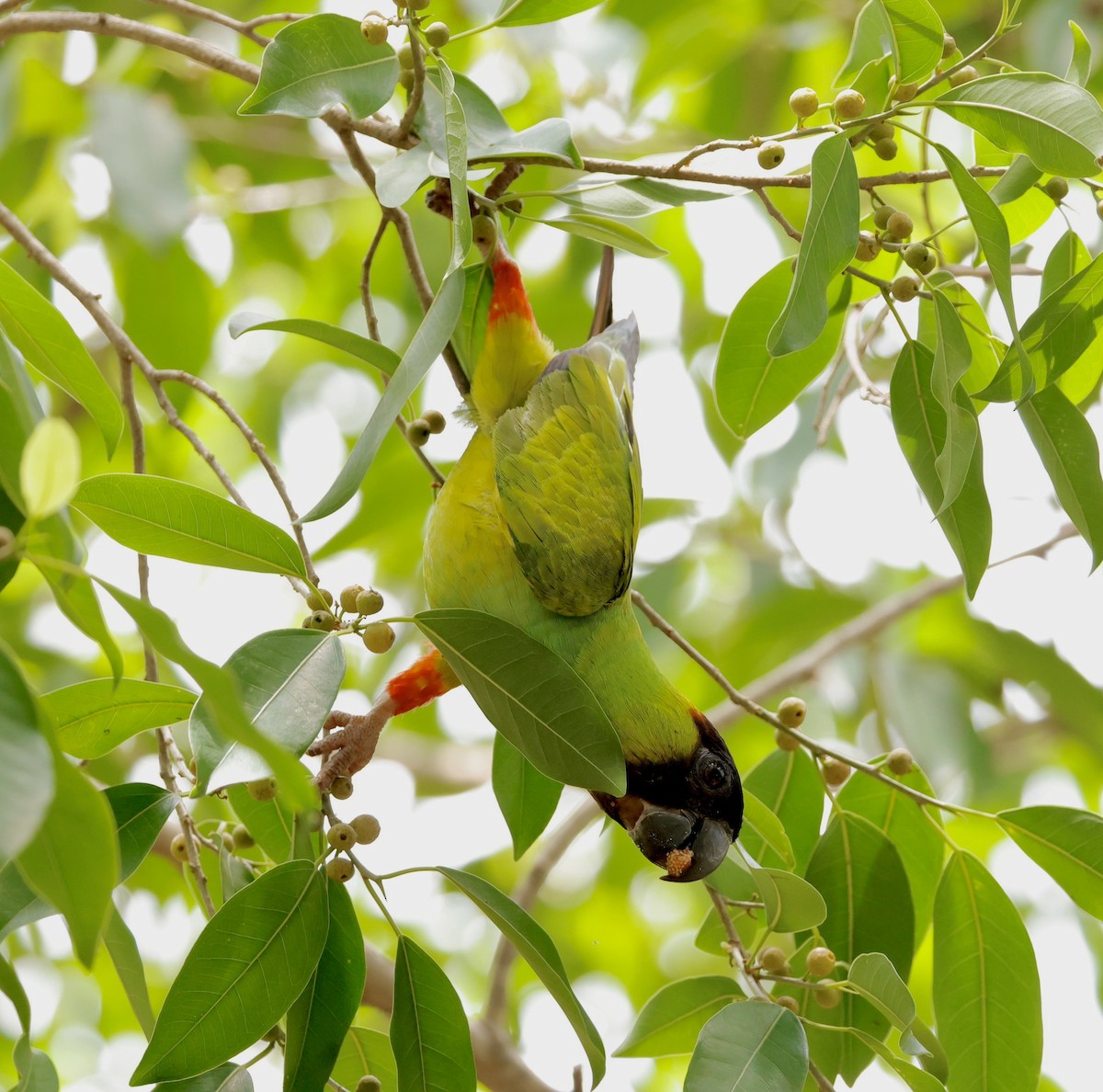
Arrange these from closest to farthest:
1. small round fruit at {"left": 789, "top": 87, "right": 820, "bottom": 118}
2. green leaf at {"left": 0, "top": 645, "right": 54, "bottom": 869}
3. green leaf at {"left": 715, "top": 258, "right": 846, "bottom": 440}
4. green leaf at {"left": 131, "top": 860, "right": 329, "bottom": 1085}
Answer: green leaf at {"left": 0, "top": 645, "right": 54, "bottom": 869} → green leaf at {"left": 131, "top": 860, "right": 329, "bottom": 1085} → small round fruit at {"left": 789, "top": 87, "right": 820, "bottom": 118} → green leaf at {"left": 715, "top": 258, "right": 846, "bottom": 440}

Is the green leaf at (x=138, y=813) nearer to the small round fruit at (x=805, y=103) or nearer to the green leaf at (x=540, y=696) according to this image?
the green leaf at (x=540, y=696)

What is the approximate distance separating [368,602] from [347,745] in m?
0.40

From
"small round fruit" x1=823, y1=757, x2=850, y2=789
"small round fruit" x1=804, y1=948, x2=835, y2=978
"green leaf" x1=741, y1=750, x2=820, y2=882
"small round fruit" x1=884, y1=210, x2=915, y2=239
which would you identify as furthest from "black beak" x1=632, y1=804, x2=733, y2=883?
"small round fruit" x1=884, y1=210, x2=915, y2=239

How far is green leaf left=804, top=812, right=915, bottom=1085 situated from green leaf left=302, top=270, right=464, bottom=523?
111 cm

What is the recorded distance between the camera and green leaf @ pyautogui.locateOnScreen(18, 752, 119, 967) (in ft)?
3.51

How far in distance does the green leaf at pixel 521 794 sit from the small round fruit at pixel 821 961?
1.85 feet

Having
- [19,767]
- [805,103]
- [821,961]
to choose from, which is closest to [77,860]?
[19,767]

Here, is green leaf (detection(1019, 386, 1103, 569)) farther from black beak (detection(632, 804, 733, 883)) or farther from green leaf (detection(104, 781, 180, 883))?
green leaf (detection(104, 781, 180, 883))

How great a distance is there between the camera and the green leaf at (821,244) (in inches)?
59.6

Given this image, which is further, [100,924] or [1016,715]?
[1016,715]

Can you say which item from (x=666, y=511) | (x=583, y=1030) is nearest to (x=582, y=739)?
(x=583, y=1030)

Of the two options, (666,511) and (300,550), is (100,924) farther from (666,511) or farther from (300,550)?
(666,511)

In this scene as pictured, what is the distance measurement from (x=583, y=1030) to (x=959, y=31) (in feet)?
11.9

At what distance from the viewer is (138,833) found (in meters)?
1.61
